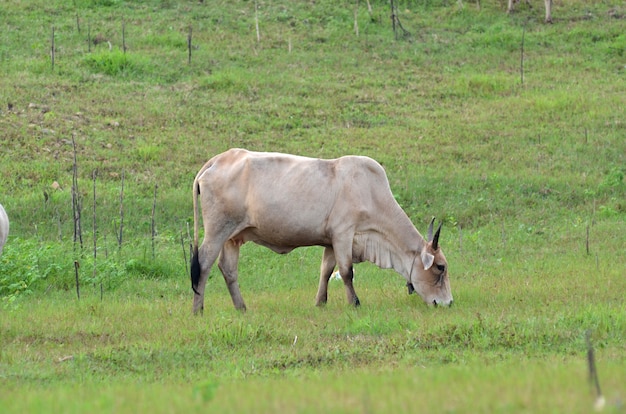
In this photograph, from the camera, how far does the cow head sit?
10.2 metres

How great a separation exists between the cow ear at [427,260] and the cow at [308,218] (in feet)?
0.03

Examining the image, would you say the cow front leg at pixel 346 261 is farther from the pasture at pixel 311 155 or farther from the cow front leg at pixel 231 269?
the cow front leg at pixel 231 269

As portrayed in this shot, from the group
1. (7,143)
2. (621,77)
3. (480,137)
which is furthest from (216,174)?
(621,77)

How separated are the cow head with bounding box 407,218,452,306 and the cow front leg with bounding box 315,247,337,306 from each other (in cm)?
92

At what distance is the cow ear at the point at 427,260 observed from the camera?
402 inches

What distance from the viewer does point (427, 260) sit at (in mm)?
10242

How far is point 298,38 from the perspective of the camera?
84.4 ft

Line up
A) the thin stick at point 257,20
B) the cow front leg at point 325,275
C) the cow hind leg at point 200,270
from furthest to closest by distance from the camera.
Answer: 1. the thin stick at point 257,20
2. the cow front leg at point 325,275
3. the cow hind leg at point 200,270

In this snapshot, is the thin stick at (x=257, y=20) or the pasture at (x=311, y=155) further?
the thin stick at (x=257, y=20)

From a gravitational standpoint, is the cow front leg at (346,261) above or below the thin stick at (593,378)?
below

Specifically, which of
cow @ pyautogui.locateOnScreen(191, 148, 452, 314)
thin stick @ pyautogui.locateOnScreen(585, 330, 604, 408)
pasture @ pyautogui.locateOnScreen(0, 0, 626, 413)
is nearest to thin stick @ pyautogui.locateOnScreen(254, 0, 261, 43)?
pasture @ pyautogui.locateOnScreen(0, 0, 626, 413)

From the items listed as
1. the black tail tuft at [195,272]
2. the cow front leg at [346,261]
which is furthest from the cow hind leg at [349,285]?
the black tail tuft at [195,272]

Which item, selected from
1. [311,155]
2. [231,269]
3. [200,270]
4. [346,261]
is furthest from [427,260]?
[311,155]

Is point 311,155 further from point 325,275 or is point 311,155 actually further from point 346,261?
point 346,261
